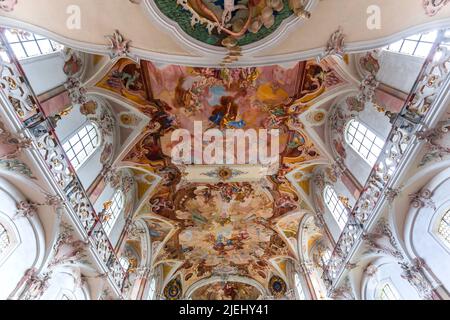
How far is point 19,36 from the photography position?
860 cm

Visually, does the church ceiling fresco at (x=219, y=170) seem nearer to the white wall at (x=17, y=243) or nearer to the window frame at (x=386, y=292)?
the white wall at (x=17, y=243)

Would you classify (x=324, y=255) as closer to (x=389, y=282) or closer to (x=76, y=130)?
(x=389, y=282)

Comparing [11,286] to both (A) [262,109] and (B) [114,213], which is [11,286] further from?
(A) [262,109]

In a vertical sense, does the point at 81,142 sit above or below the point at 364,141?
above

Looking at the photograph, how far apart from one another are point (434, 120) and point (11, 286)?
1367 cm

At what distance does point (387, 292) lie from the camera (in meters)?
12.4

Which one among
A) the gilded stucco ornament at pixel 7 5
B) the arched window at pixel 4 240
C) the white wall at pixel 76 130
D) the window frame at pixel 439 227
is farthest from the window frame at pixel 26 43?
the window frame at pixel 439 227

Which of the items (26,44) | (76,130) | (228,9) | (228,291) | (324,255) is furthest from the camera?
(228,291)

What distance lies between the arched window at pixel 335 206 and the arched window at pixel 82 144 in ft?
39.3

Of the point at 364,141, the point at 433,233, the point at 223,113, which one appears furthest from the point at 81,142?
the point at 433,233

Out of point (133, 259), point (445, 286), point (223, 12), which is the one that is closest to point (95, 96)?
point (223, 12)

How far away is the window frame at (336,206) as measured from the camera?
14.0 metres

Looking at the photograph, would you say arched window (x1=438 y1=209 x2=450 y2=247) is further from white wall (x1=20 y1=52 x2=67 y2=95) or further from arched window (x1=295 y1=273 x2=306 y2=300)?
white wall (x1=20 y1=52 x2=67 y2=95)

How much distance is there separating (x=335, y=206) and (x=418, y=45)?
27.5ft
